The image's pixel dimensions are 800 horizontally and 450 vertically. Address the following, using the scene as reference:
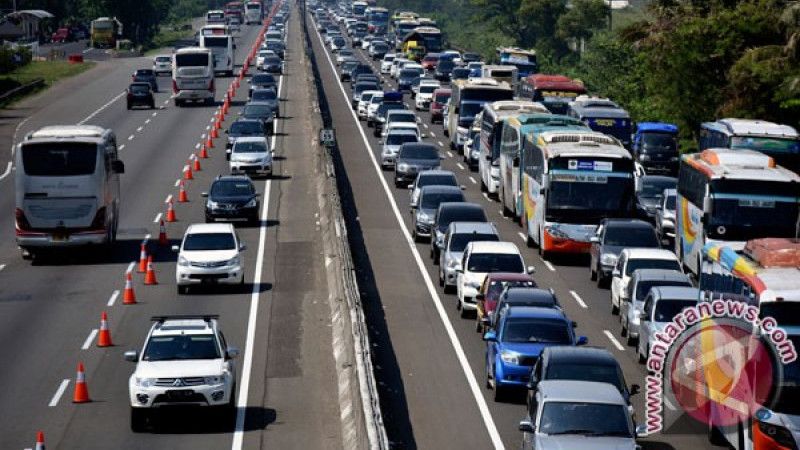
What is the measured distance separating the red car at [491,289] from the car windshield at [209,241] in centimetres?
761

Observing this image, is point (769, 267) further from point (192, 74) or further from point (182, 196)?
point (192, 74)

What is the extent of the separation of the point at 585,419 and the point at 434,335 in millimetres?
12680

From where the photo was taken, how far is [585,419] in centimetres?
2320

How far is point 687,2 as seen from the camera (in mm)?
82438

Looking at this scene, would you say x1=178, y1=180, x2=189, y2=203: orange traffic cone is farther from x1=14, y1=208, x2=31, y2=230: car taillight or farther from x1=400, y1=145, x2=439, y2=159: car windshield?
x1=14, y1=208, x2=31, y2=230: car taillight

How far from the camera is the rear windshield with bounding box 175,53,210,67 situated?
94.1m

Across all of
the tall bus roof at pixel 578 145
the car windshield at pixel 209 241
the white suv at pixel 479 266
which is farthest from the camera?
the tall bus roof at pixel 578 145

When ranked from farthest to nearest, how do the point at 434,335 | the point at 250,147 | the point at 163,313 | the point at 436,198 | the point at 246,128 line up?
1. the point at 246,128
2. the point at 250,147
3. the point at 436,198
4. the point at 163,313
5. the point at 434,335

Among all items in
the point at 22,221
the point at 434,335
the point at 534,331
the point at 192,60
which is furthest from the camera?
the point at 192,60

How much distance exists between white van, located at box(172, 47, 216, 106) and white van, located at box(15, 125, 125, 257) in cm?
4914

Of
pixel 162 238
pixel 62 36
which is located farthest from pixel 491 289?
pixel 62 36

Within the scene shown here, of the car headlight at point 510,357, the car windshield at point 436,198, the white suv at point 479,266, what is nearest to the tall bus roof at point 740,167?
the white suv at point 479,266

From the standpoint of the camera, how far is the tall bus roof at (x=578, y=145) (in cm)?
4609

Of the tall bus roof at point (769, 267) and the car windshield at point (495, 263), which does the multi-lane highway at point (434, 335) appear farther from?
the tall bus roof at point (769, 267)
